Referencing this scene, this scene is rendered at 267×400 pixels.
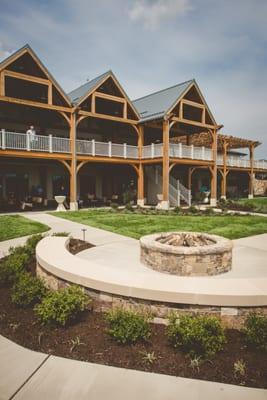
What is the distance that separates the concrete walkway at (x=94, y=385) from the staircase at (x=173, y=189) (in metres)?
18.2

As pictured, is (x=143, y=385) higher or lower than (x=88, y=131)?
lower

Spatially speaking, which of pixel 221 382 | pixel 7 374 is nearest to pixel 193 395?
pixel 221 382

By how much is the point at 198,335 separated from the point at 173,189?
59.6 feet

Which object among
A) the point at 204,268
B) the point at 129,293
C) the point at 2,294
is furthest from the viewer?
the point at 204,268

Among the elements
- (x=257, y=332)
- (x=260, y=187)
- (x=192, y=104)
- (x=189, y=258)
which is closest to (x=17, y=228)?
(x=189, y=258)

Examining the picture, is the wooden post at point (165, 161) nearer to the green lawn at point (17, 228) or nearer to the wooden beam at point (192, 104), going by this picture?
the wooden beam at point (192, 104)

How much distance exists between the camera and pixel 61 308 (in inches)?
159

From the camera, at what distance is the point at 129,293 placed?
3.98 m

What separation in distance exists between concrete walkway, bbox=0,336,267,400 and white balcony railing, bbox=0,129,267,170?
47.2ft

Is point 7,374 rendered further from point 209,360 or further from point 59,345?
point 209,360

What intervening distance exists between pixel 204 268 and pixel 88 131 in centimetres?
1815

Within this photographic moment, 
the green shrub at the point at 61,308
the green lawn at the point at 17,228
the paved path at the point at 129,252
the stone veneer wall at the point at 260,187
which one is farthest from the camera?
the stone veneer wall at the point at 260,187

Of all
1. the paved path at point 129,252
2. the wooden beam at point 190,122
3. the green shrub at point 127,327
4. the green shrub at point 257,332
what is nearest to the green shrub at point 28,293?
the green shrub at point 127,327

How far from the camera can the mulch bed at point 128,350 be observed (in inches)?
122
